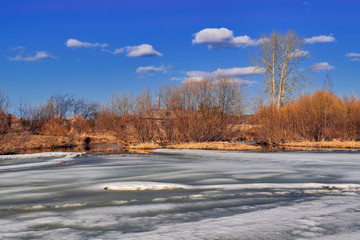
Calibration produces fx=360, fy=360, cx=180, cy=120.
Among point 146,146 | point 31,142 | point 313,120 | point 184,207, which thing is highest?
point 313,120

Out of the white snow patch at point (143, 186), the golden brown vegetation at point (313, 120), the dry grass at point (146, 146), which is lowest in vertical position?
the white snow patch at point (143, 186)

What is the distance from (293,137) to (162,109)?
9141mm

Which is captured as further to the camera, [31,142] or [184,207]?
[31,142]

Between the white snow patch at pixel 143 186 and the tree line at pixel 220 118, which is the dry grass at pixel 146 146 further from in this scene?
the white snow patch at pixel 143 186

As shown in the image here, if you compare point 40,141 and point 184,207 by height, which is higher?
point 40,141

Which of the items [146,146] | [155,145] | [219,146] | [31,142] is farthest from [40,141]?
[219,146]

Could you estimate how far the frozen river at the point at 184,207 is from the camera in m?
4.16

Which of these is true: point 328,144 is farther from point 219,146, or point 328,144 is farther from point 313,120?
point 219,146

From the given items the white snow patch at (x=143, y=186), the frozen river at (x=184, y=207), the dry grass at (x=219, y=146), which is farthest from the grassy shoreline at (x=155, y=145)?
the white snow patch at (x=143, y=186)

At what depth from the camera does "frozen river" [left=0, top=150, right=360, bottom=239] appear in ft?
13.7

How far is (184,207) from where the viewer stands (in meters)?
5.48

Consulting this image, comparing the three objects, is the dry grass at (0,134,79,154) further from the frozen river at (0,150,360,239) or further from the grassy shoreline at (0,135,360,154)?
the frozen river at (0,150,360,239)

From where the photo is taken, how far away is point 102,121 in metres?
24.8

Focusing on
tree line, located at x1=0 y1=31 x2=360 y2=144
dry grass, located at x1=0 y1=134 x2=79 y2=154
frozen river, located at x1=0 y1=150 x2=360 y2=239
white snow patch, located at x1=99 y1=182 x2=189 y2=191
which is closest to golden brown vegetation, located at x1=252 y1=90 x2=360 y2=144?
tree line, located at x1=0 y1=31 x2=360 y2=144
